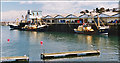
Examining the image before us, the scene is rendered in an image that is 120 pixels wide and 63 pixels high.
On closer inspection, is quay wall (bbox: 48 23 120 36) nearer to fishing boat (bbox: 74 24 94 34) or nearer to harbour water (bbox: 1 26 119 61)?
fishing boat (bbox: 74 24 94 34)

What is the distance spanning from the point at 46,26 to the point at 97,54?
69.9 m

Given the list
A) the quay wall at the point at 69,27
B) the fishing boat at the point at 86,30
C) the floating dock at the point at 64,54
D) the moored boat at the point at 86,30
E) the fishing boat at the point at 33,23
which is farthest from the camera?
the fishing boat at the point at 33,23

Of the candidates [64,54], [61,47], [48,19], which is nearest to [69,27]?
[48,19]

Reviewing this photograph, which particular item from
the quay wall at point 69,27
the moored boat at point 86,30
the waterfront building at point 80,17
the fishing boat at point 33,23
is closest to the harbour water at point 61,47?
the moored boat at point 86,30

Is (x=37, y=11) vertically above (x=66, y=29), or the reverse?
(x=37, y=11)

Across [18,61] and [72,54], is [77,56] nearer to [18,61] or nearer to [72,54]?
[72,54]

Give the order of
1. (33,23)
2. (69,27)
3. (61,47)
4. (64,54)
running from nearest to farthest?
(64,54), (61,47), (69,27), (33,23)

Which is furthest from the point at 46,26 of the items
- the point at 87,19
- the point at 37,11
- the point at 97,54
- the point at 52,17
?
the point at 97,54

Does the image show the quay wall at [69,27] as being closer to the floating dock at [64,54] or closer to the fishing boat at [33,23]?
the fishing boat at [33,23]

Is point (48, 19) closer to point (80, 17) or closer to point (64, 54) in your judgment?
point (80, 17)

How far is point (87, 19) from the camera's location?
96.6 m

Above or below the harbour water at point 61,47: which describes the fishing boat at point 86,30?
above

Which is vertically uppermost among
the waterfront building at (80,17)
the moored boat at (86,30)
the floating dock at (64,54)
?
the waterfront building at (80,17)

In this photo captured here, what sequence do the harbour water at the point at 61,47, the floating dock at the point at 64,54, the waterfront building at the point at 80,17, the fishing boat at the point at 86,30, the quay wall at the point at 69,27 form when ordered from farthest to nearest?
the waterfront building at the point at 80,17, the fishing boat at the point at 86,30, the quay wall at the point at 69,27, the harbour water at the point at 61,47, the floating dock at the point at 64,54
